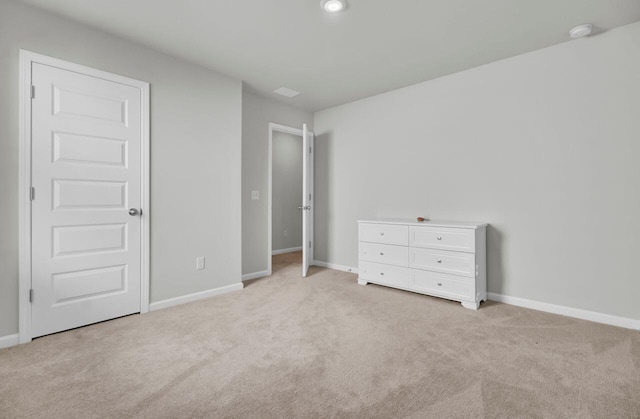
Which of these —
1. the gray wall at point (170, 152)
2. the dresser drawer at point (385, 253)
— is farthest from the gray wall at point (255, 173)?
the dresser drawer at point (385, 253)

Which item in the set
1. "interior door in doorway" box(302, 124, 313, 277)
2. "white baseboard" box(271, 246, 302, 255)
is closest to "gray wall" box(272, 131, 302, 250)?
"white baseboard" box(271, 246, 302, 255)

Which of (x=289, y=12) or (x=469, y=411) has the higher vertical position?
(x=289, y=12)

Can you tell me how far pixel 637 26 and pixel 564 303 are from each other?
2347 mm

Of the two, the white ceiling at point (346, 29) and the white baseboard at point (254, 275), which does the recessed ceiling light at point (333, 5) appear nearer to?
the white ceiling at point (346, 29)

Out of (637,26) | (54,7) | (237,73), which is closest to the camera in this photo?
(54,7)

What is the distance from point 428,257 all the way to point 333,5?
243 cm

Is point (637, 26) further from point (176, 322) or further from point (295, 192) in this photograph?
point (295, 192)

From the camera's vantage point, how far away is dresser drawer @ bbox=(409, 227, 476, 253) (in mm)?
2916

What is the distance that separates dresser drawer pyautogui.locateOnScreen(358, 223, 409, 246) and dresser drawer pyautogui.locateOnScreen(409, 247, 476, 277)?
163 mm

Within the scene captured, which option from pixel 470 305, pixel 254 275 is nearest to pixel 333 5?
pixel 470 305

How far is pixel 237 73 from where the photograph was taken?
3369mm

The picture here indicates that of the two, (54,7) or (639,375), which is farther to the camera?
(54,7)

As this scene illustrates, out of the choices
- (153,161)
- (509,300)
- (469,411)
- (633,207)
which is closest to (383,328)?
(469,411)

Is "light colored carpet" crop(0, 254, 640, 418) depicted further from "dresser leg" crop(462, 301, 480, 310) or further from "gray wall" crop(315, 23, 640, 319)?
"gray wall" crop(315, 23, 640, 319)
